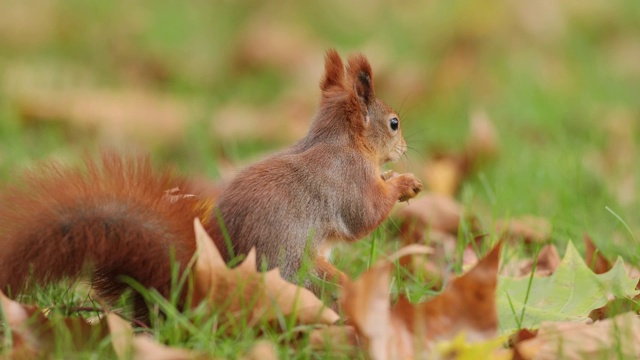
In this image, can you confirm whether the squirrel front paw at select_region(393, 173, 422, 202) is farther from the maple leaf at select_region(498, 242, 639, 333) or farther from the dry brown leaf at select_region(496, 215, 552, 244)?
the dry brown leaf at select_region(496, 215, 552, 244)

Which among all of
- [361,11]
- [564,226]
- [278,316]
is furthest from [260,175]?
[361,11]

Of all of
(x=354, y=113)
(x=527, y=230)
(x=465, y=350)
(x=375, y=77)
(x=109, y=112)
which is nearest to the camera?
(x=465, y=350)

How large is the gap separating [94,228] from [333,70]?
0.68m

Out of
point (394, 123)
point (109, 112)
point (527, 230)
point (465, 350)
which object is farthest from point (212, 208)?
point (109, 112)

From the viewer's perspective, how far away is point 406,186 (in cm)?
214

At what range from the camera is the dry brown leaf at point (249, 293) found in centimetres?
175

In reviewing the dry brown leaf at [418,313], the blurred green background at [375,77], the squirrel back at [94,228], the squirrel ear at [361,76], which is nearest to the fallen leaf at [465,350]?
the dry brown leaf at [418,313]

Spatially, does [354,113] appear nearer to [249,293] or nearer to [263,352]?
[249,293]

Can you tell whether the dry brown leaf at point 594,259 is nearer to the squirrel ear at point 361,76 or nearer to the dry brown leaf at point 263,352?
the squirrel ear at point 361,76

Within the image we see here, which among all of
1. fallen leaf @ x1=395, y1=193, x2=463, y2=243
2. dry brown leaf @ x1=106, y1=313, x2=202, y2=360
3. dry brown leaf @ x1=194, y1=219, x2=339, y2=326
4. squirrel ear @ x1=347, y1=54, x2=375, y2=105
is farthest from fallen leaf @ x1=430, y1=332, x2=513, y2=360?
fallen leaf @ x1=395, y1=193, x2=463, y2=243

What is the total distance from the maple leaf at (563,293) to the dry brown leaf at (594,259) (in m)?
0.21

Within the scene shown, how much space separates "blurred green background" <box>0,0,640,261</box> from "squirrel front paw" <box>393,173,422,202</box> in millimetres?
616

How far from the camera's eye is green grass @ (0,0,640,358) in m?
3.23

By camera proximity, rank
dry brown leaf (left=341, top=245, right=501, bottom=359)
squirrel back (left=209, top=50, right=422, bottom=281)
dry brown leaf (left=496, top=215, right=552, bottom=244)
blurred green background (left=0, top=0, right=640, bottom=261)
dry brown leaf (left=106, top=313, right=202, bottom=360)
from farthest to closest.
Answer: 1. blurred green background (left=0, top=0, right=640, bottom=261)
2. dry brown leaf (left=496, top=215, right=552, bottom=244)
3. squirrel back (left=209, top=50, right=422, bottom=281)
4. dry brown leaf (left=341, top=245, right=501, bottom=359)
5. dry brown leaf (left=106, top=313, right=202, bottom=360)
